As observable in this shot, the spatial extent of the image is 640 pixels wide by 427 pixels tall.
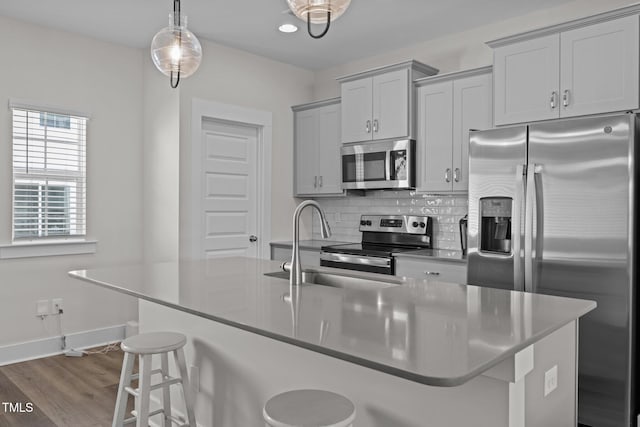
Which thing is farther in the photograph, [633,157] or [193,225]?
[193,225]

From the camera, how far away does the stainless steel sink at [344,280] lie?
236 centimetres

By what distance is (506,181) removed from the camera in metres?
3.05

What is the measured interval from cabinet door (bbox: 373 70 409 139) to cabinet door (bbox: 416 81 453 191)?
0.13 meters

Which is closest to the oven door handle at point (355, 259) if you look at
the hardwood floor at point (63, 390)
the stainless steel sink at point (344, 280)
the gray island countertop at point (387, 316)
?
the stainless steel sink at point (344, 280)

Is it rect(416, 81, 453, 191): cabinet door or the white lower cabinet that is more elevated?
rect(416, 81, 453, 191): cabinet door

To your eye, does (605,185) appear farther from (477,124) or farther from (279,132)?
(279,132)

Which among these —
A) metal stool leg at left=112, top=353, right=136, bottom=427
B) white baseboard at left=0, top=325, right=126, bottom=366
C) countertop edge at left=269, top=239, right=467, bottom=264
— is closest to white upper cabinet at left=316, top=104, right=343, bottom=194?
countertop edge at left=269, top=239, right=467, bottom=264

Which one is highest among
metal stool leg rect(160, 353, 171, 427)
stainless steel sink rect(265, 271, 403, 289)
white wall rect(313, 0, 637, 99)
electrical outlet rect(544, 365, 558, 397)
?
white wall rect(313, 0, 637, 99)

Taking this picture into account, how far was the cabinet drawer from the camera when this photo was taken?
358 centimetres

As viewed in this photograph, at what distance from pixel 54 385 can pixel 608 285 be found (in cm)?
357

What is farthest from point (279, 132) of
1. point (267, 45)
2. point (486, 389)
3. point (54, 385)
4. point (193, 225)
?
point (486, 389)

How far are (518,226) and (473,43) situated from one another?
192cm

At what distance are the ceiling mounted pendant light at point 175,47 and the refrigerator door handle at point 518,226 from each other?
1973 mm

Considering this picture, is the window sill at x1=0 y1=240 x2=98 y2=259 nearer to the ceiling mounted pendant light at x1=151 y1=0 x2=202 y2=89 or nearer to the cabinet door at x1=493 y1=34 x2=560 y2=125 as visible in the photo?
the ceiling mounted pendant light at x1=151 y1=0 x2=202 y2=89
